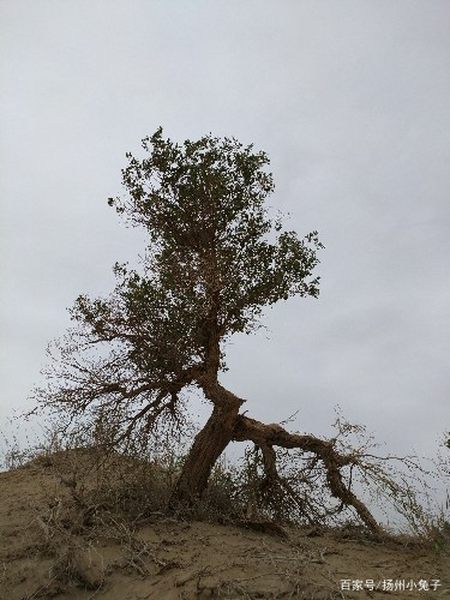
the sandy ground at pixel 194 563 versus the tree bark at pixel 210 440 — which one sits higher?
the tree bark at pixel 210 440

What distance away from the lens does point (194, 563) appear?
275 inches

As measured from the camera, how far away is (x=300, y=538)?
342 inches

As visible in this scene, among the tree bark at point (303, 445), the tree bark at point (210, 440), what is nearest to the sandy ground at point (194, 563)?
the tree bark at point (210, 440)

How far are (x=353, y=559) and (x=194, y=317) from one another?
4627 mm

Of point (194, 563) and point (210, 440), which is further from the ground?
point (210, 440)

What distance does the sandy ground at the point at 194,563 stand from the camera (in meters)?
6.24

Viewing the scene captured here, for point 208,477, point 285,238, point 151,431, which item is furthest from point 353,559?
point 285,238

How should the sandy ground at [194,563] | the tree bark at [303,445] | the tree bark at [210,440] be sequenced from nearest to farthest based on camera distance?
the sandy ground at [194,563]
the tree bark at [210,440]
the tree bark at [303,445]

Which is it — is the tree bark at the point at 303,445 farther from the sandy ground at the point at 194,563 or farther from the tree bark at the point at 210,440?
the sandy ground at the point at 194,563

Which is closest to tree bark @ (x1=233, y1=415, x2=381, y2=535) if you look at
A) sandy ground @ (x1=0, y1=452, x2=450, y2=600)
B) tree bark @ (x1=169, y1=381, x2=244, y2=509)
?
tree bark @ (x1=169, y1=381, x2=244, y2=509)

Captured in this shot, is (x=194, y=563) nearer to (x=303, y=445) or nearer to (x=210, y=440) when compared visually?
(x=210, y=440)

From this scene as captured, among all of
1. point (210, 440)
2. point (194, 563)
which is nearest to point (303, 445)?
point (210, 440)

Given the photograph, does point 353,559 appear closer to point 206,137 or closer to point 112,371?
point 112,371

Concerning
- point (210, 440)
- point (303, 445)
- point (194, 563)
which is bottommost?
point (194, 563)
